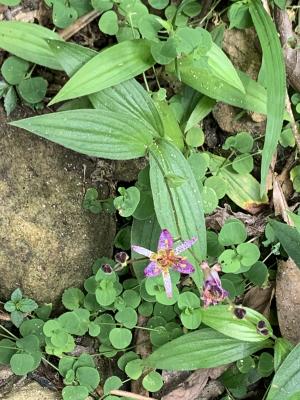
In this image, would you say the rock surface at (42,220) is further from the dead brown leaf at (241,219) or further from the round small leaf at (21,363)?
the dead brown leaf at (241,219)

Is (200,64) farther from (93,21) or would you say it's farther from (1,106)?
(1,106)

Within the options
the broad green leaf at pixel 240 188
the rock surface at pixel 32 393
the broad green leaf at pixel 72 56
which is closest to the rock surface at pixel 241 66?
the broad green leaf at pixel 240 188

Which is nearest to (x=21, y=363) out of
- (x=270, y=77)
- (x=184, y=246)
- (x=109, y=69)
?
(x=184, y=246)

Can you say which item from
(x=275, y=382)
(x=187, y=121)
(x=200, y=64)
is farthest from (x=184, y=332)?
(x=200, y=64)

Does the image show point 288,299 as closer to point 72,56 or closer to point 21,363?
point 21,363

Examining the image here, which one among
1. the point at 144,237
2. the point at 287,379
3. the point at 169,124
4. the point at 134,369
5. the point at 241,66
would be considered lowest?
the point at 134,369
